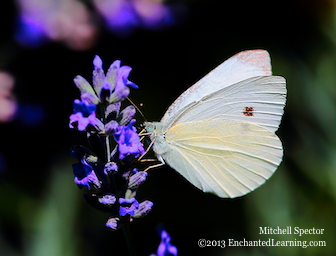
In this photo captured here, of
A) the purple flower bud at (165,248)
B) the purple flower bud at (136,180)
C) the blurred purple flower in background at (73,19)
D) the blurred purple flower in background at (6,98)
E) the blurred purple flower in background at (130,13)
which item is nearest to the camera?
the purple flower bud at (165,248)

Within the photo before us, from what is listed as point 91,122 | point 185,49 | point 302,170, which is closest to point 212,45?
point 185,49

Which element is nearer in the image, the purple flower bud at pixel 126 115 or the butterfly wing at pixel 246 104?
the purple flower bud at pixel 126 115

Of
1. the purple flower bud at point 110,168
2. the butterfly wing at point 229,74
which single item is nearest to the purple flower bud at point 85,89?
the purple flower bud at point 110,168

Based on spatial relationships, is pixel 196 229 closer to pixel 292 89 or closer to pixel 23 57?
pixel 292 89

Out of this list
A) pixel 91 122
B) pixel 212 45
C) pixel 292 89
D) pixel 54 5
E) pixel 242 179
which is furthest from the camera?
pixel 212 45

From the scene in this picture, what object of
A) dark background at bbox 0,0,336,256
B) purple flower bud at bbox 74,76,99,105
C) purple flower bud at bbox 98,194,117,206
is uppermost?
purple flower bud at bbox 74,76,99,105

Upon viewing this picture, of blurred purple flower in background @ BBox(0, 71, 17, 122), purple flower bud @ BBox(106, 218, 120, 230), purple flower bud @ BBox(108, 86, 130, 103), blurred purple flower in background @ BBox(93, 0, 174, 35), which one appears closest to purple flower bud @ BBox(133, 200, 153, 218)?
purple flower bud @ BBox(106, 218, 120, 230)

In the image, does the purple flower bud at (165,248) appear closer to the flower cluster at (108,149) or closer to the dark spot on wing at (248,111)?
the flower cluster at (108,149)

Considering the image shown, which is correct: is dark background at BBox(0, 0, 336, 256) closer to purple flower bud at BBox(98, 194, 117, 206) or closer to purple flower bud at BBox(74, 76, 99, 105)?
purple flower bud at BBox(98, 194, 117, 206)
